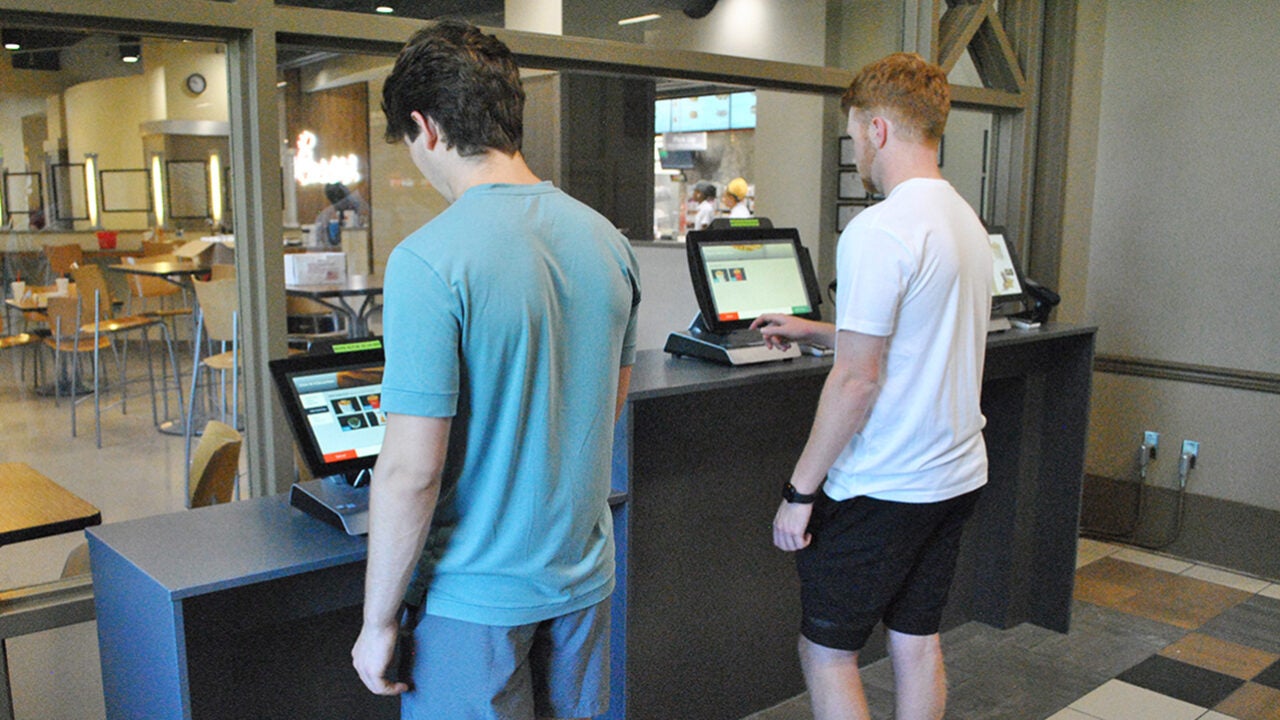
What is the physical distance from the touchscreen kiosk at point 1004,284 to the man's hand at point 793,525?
1.43 metres

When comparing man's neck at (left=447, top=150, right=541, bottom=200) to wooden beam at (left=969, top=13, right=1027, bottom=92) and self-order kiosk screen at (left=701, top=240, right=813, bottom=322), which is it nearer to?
self-order kiosk screen at (left=701, top=240, right=813, bottom=322)

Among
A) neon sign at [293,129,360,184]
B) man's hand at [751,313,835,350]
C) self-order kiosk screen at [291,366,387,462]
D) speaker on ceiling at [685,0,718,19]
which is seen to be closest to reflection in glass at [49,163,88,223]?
neon sign at [293,129,360,184]

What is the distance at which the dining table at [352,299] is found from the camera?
107 inches

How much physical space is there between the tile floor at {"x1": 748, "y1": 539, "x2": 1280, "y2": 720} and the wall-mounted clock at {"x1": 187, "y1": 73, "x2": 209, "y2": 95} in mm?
2050

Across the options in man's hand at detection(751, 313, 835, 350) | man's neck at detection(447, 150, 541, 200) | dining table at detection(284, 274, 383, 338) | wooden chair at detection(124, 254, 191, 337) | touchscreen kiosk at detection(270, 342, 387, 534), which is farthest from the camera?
dining table at detection(284, 274, 383, 338)

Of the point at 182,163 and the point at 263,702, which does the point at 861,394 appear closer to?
the point at 263,702

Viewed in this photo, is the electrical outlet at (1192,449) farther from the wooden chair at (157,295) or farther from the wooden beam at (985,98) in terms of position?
the wooden chair at (157,295)

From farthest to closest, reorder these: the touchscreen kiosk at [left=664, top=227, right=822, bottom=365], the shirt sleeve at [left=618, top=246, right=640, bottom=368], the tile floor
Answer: the tile floor < the touchscreen kiosk at [left=664, top=227, right=822, bottom=365] < the shirt sleeve at [left=618, top=246, right=640, bottom=368]

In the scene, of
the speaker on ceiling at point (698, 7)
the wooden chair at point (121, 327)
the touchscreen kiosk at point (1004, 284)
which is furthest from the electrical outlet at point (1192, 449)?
the wooden chair at point (121, 327)

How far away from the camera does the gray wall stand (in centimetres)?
392

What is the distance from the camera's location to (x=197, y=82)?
2057mm

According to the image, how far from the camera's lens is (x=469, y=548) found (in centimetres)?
130

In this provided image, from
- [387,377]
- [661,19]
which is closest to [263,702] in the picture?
[387,377]

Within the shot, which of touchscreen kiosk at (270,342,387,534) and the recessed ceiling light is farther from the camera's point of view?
the recessed ceiling light
